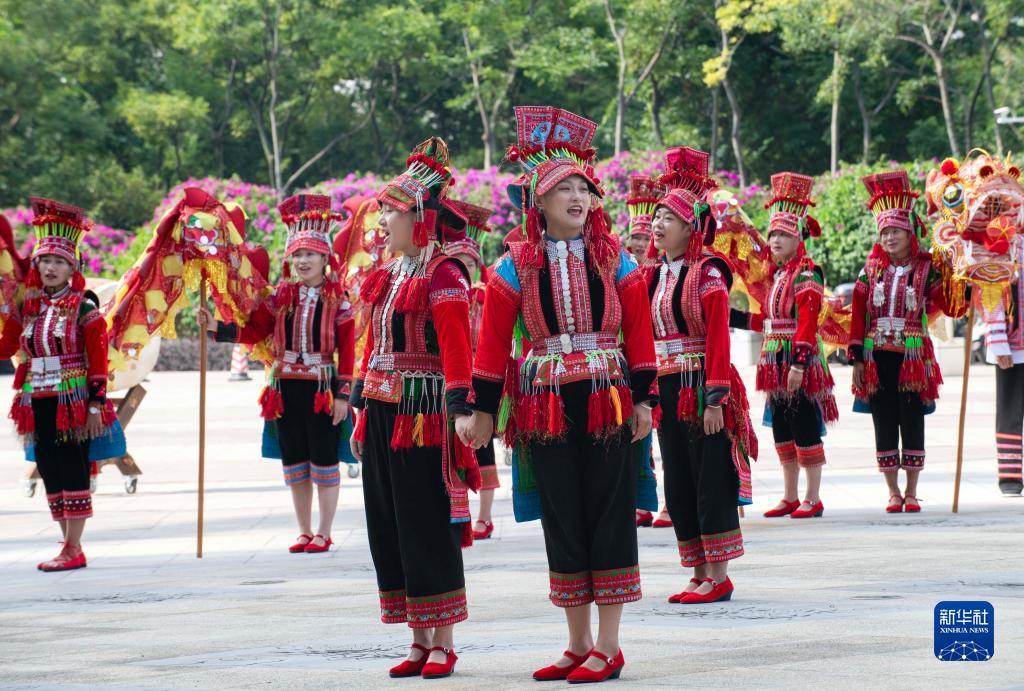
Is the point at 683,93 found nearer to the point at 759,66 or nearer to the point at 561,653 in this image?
the point at 759,66

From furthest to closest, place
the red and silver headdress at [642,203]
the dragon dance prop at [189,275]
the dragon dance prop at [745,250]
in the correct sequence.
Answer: the red and silver headdress at [642,203] → the dragon dance prop at [745,250] → the dragon dance prop at [189,275]

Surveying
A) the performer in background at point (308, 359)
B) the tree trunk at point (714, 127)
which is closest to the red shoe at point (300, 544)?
the performer in background at point (308, 359)

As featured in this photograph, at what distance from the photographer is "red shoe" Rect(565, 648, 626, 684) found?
4969 mm

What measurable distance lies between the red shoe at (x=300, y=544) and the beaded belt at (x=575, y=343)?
3.96m

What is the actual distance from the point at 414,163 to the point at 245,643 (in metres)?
2.05

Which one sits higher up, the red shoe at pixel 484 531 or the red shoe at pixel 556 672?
the red shoe at pixel 484 531

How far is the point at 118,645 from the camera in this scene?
6016 mm

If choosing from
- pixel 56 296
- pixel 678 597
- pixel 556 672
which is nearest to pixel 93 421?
pixel 56 296

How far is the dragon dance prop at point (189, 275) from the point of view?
29.2 ft

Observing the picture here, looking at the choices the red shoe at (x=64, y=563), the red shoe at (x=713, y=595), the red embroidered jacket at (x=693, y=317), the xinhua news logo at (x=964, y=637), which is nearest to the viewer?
the xinhua news logo at (x=964, y=637)

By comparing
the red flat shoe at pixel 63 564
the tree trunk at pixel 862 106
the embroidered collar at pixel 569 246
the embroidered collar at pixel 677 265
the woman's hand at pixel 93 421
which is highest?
the tree trunk at pixel 862 106

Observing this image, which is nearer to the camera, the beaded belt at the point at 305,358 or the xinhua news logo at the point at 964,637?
the xinhua news logo at the point at 964,637

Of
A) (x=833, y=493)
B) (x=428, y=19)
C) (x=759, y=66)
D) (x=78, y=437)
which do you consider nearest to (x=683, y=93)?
(x=759, y=66)

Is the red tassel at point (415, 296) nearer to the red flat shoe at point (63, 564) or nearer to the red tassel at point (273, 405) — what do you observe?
the red tassel at point (273, 405)
